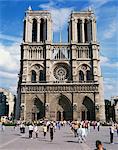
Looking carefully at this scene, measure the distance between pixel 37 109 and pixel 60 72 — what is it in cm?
884

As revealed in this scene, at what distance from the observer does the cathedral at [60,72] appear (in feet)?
172

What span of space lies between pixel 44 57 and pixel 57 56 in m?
2.75

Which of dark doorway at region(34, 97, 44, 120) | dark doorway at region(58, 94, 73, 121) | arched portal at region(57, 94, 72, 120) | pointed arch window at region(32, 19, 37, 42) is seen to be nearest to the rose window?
dark doorway at region(58, 94, 73, 121)

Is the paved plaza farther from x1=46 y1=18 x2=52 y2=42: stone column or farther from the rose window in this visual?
x1=46 y1=18 x2=52 y2=42: stone column

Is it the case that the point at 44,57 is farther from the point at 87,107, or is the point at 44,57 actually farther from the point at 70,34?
the point at 87,107

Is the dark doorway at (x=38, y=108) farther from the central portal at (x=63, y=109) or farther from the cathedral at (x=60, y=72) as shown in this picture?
the central portal at (x=63, y=109)

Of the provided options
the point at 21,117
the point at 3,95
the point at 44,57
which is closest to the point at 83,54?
the point at 44,57

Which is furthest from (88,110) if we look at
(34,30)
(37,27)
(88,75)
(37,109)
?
(34,30)

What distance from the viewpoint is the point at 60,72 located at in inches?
2197

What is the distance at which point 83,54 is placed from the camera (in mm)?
55906

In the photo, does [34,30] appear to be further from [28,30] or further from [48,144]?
[48,144]

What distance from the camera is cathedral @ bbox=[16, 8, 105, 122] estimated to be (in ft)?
172

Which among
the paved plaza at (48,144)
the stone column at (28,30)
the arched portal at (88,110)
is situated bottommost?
the paved plaza at (48,144)

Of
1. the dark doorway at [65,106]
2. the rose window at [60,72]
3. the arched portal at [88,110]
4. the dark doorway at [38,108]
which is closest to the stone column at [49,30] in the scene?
the rose window at [60,72]
